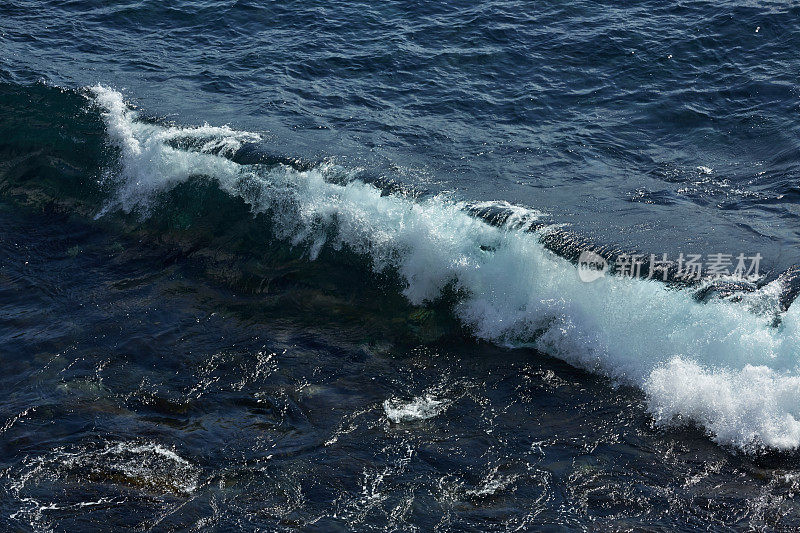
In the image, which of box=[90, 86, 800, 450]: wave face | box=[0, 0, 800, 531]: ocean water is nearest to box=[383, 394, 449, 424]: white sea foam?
box=[0, 0, 800, 531]: ocean water

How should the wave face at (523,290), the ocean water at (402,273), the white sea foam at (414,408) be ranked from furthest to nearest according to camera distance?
1. the wave face at (523,290)
2. the white sea foam at (414,408)
3. the ocean water at (402,273)

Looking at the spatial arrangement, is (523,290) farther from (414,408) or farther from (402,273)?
(414,408)

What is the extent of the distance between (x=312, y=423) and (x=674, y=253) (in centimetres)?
518

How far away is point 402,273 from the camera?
10250 mm

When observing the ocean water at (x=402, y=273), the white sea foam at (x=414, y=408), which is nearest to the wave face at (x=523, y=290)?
the ocean water at (x=402, y=273)

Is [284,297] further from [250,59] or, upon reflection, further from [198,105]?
[250,59]

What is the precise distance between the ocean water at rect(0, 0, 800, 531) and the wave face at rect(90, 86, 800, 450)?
4 cm

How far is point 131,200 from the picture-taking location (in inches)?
467

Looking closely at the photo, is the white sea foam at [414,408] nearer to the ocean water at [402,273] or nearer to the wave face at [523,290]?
the ocean water at [402,273]

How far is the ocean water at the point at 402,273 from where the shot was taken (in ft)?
23.1

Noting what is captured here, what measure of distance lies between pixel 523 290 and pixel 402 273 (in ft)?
5.50

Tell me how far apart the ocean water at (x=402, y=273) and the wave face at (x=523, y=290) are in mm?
37

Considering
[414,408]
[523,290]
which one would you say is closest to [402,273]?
[523,290]

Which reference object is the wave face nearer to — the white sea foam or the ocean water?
the ocean water
